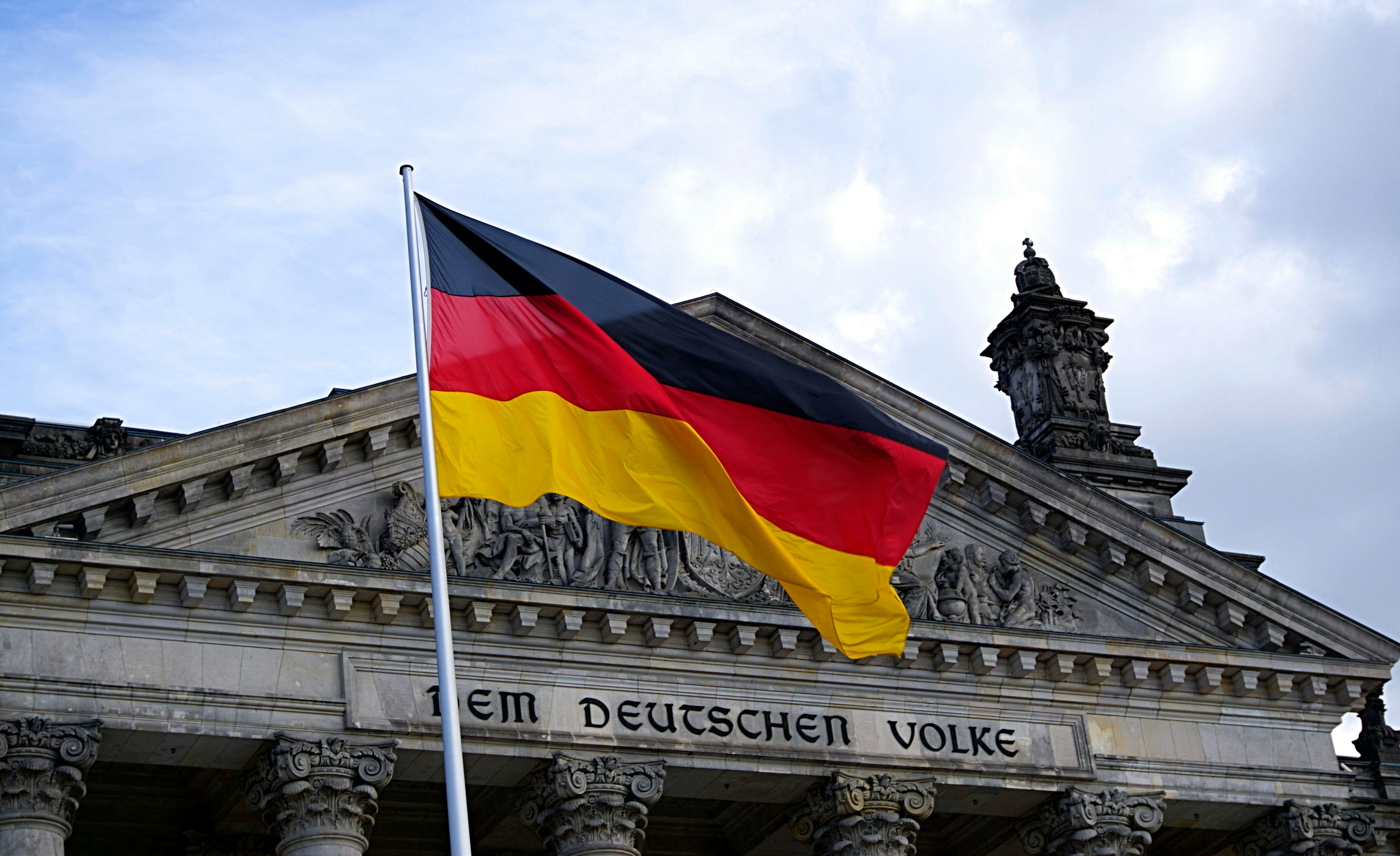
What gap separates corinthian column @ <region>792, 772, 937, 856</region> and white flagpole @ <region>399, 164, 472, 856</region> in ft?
36.4

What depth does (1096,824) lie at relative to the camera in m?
28.8

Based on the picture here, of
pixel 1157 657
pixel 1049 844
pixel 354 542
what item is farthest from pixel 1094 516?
pixel 354 542

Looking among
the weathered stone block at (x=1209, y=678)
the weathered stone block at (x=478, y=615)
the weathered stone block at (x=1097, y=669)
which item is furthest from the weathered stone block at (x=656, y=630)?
the weathered stone block at (x=1209, y=678)

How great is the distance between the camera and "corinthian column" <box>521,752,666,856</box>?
2594cm

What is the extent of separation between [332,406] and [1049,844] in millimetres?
12167

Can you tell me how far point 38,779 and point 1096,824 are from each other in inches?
576

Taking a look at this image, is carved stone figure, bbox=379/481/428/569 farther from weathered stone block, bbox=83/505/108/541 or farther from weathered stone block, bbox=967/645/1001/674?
weathered stone block, bbox=967/645/1001/674

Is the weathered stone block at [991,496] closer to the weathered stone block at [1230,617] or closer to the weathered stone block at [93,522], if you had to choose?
the weathered stone block at [1230,617]

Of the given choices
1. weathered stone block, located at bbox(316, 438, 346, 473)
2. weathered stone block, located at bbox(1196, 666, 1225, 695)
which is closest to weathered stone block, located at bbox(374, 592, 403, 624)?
weathered stone block, located at bbox(316, 438, 346, 473)

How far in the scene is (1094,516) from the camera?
3072 centimetres

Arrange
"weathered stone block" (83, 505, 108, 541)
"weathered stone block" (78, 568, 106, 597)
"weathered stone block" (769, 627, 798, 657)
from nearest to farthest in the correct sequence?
1. "weathered stone block" (78, 568, 106, 597)
2. "weathered stone block" (83, 505, 108, 541)
3. "weathered stone block" (769, 627, 798, 657)

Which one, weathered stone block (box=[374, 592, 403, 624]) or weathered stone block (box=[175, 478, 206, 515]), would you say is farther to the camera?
weathered stone block (box=[374, 592, 403, 624])

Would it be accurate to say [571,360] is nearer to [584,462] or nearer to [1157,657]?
[584,462]

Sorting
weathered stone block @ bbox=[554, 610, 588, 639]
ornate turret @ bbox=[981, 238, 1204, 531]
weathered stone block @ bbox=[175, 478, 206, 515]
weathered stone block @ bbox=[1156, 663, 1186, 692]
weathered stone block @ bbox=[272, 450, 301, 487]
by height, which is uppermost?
ornate turret @ bbox=[981, 238, 1204, 531]
